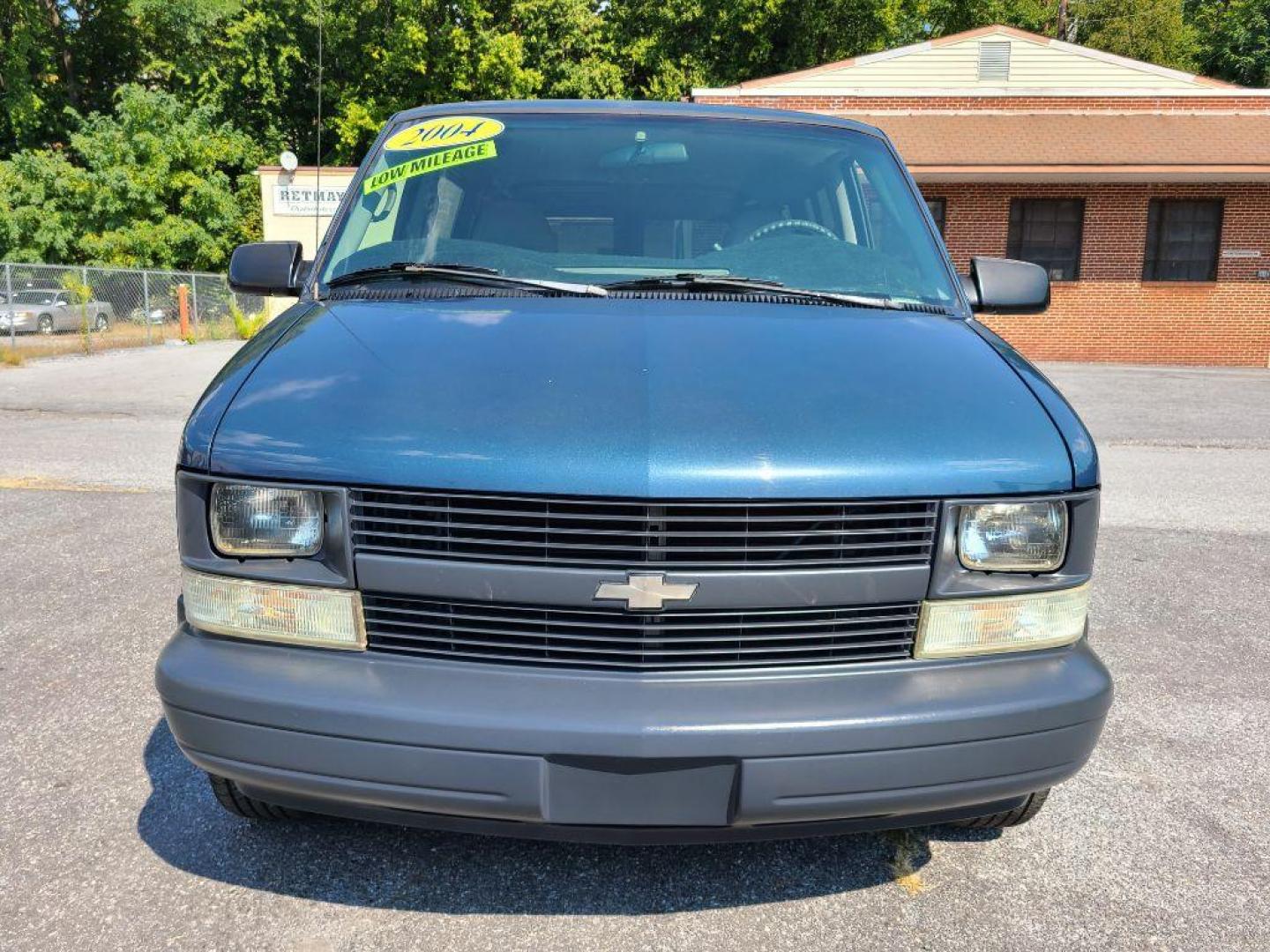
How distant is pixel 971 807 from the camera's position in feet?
7.14

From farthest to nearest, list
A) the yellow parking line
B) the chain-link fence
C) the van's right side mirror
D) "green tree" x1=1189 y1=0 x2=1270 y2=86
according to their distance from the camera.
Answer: "green tree" x1=1189 y1=0 x2=1270 y2=86 → the chain-link fence → the yellow parking line → the van's right side mirror

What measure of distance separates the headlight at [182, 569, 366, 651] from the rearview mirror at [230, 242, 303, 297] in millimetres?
1410

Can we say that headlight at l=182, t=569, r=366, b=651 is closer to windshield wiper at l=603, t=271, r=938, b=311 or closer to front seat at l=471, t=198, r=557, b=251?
windshield wiper at l=603, t=271, r=938, b=311

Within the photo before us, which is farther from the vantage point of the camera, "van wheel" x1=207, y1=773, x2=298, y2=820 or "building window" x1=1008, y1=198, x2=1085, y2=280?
"building window" x1=1008, y1=198, x2=1085, y2=280

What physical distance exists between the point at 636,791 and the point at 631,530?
487mm

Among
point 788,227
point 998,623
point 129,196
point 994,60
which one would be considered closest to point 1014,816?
point 998,623

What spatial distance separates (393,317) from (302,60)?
117 ft

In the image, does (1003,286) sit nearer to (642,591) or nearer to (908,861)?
(908,861)

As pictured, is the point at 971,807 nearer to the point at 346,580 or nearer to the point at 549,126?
the point at 346,580

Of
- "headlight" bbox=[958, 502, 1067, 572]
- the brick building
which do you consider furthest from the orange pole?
"headlight" bbox=[958, 502, 1067, 572]

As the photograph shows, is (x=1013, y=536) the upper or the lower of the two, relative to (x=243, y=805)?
upper

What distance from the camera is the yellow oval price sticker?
337cm

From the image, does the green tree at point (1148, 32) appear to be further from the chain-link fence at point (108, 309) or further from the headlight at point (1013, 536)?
the headlight at point (1013, 536)

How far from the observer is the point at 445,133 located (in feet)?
11.1
